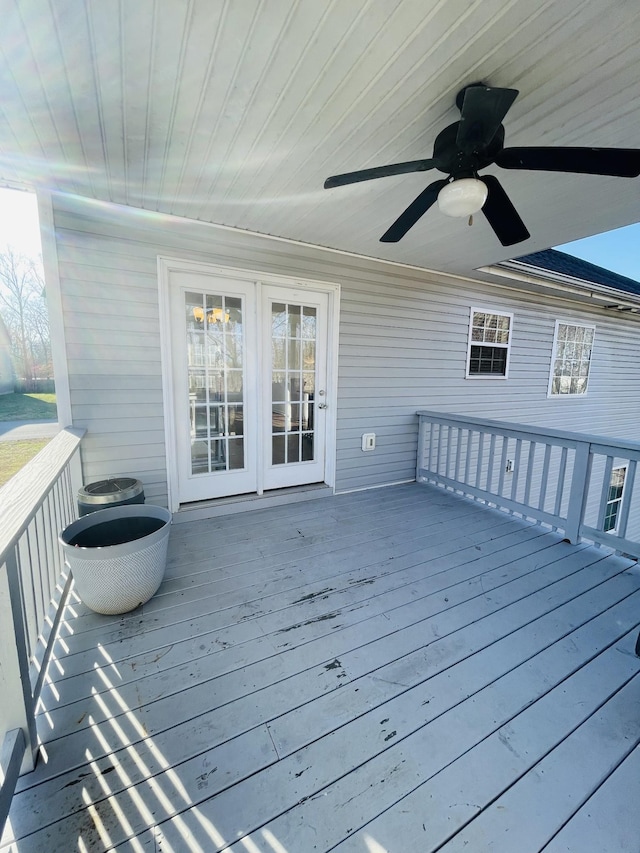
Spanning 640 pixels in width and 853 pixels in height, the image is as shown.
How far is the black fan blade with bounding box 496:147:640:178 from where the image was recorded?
137 centimetres

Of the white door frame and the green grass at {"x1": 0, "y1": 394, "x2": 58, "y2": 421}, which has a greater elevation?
the white door frame

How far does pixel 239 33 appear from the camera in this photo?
1.30 metres

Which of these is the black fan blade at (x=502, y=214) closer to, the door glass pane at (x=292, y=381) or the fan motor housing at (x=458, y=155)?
the fan motor housing at (x=458, y=155)

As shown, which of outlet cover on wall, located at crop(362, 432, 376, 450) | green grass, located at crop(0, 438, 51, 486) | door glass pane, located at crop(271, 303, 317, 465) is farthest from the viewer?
green grass, located at crop(0, 438, 51, 486)

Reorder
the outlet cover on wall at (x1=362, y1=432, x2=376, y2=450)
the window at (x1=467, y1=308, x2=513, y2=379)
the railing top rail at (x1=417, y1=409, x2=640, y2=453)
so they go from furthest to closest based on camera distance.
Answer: the window at (x1=467, y1=308, x2=513, y2=379) → the outlet cover on wall at (x1=362, y1=432, x2=376, y2=450) → the railing top rail at (x1=417, y1=409, x2=640, y2=453)

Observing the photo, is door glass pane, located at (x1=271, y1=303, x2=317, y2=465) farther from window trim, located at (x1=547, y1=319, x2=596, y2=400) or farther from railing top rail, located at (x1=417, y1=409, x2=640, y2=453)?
window trim, located at (x1=547, y1=319, x2=596, y2=400)

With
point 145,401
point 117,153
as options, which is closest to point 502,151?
point 117,153

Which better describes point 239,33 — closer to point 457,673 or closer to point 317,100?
point 317,100

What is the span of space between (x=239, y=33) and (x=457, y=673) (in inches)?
109

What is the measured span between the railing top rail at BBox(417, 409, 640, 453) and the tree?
558 centimetres

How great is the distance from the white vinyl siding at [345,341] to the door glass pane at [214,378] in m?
0.29

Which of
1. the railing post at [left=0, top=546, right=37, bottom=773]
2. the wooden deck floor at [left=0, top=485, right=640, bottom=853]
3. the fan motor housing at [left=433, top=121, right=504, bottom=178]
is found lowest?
the wooden deck floor at [left=0, top=485, right=640, bottom=853]

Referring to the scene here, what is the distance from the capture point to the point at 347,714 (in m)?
1.41

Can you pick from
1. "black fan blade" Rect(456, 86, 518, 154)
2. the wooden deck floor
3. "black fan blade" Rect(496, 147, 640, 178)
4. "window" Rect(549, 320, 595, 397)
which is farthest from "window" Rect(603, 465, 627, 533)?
"black fan blade" Rect(456, 86, 518, 154)
